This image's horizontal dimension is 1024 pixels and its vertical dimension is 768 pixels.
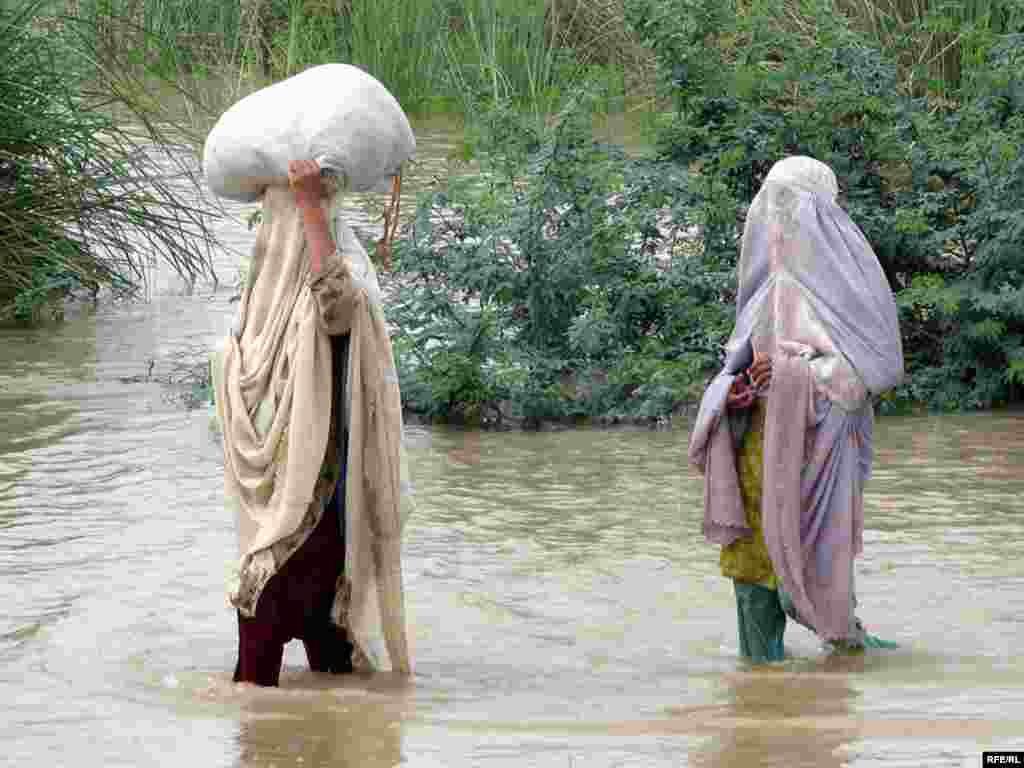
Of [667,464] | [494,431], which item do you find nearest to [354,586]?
[667,464]

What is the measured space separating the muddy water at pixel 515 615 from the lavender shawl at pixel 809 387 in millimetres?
331

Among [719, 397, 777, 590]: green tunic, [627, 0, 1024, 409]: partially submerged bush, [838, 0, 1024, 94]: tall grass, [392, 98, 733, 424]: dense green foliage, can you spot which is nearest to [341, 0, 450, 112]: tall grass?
[838, 0, 1024, 94]: tall grass

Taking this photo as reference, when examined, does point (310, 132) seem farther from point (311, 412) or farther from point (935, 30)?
point (935, 30)

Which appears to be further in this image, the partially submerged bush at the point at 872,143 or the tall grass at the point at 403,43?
the tall grass at the point at 403,43

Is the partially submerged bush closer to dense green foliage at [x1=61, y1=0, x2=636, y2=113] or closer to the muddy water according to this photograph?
the muddy water

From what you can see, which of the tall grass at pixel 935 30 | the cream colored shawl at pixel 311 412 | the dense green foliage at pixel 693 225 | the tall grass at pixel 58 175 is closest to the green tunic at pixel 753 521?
the cream colored shawl at pixel 311 412

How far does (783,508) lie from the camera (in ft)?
19.3

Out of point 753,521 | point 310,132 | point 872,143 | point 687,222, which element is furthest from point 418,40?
point 310,132

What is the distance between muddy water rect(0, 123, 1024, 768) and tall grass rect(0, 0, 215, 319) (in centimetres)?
145

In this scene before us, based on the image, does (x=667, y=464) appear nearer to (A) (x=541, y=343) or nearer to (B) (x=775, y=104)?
(A) (x=541, y=343)

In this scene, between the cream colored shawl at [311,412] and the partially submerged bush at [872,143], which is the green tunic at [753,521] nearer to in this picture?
the cream colored shawl at [311,412]

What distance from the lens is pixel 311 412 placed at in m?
5.31

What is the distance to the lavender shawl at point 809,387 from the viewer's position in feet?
19.3

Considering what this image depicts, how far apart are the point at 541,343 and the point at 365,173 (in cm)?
519
